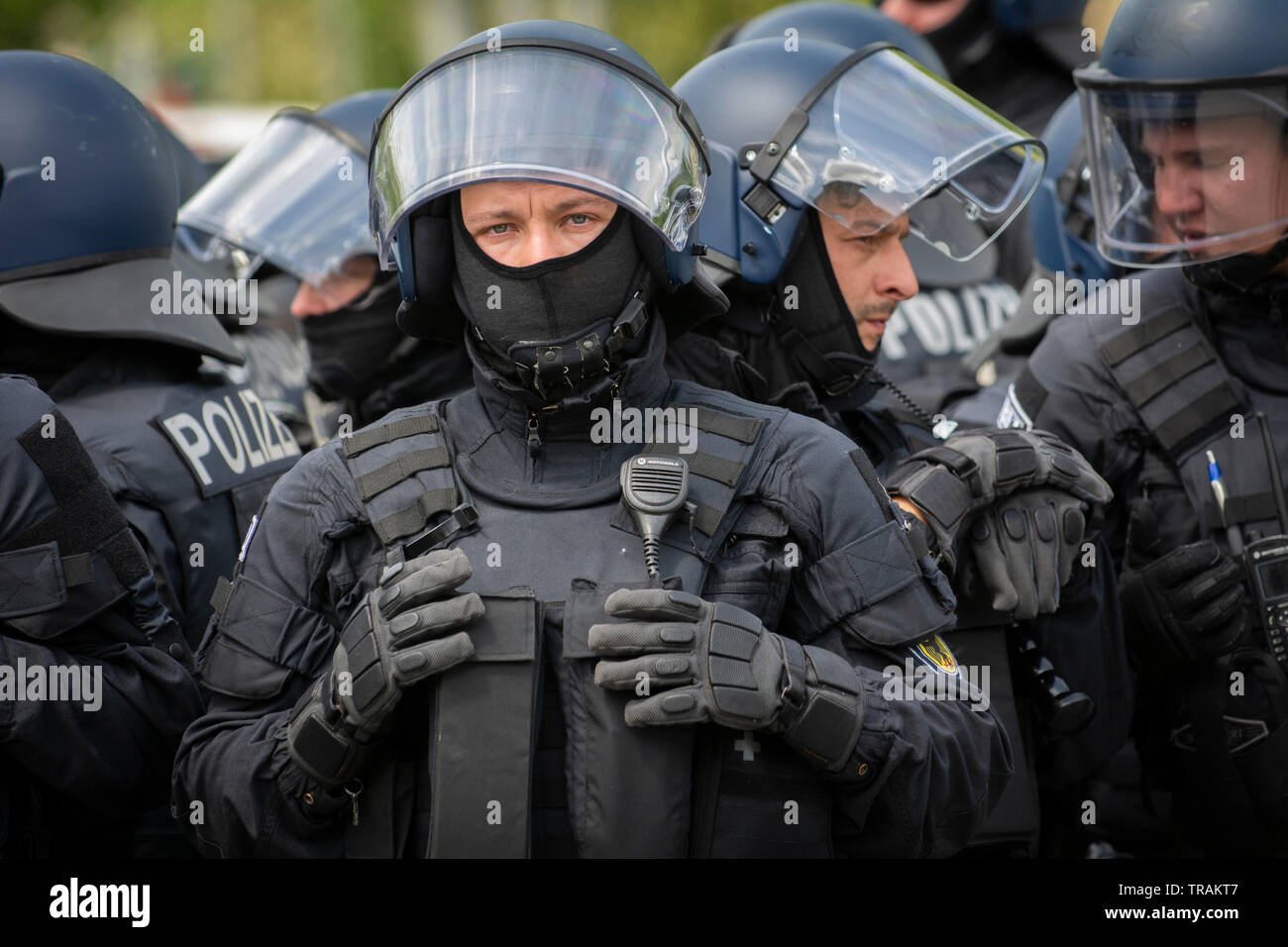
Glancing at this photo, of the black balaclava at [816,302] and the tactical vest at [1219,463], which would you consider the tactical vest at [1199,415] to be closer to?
the tactical vest at [1219,463]

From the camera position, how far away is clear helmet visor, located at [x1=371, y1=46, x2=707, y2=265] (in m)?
2.59

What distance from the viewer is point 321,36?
1196 inches

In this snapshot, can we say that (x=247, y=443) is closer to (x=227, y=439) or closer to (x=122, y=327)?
(x=227, y=439)

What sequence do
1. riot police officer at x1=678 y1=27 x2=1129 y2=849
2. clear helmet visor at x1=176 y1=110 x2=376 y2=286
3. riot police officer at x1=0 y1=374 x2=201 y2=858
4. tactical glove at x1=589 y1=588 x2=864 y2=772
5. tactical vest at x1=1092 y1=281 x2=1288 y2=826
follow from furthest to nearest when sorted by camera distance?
clear helmet visor at x1=176 y1=110 x2=376 y2=286, tactical vest at x1=1092 y1=281 x2=1288 y2=826, riot police officer at x1=678 y1=27 x2=1129 y2=849, riot police officer at x1=0 y1=374 x2=201 y2=858, tactical glove at x1=589 y1=588 x2=864 y2=772

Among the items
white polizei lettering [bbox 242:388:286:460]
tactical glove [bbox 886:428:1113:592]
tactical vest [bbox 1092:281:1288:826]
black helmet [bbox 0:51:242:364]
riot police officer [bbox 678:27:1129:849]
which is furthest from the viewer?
white polizei lettering [bbox 242:388:286:460]

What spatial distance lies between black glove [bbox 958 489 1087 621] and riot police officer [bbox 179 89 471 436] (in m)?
1.77

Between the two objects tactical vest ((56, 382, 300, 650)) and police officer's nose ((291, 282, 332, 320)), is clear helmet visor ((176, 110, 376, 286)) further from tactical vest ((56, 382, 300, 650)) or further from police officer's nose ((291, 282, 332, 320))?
tactical vest ((56, 382, 300, 650))

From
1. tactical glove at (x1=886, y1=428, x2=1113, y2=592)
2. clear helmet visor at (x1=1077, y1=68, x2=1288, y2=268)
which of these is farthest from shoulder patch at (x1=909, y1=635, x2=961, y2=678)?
clear helmet visor at (x1=1077, y1=68, x2=1288, y2=268)

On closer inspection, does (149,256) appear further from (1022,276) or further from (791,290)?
(1022,276)

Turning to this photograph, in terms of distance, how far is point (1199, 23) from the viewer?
11.4 feet

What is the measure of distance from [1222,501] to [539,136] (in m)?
1.79

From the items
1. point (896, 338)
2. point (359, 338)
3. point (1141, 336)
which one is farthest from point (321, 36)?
point (1141, 336)

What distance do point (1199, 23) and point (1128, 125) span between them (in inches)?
10.4
